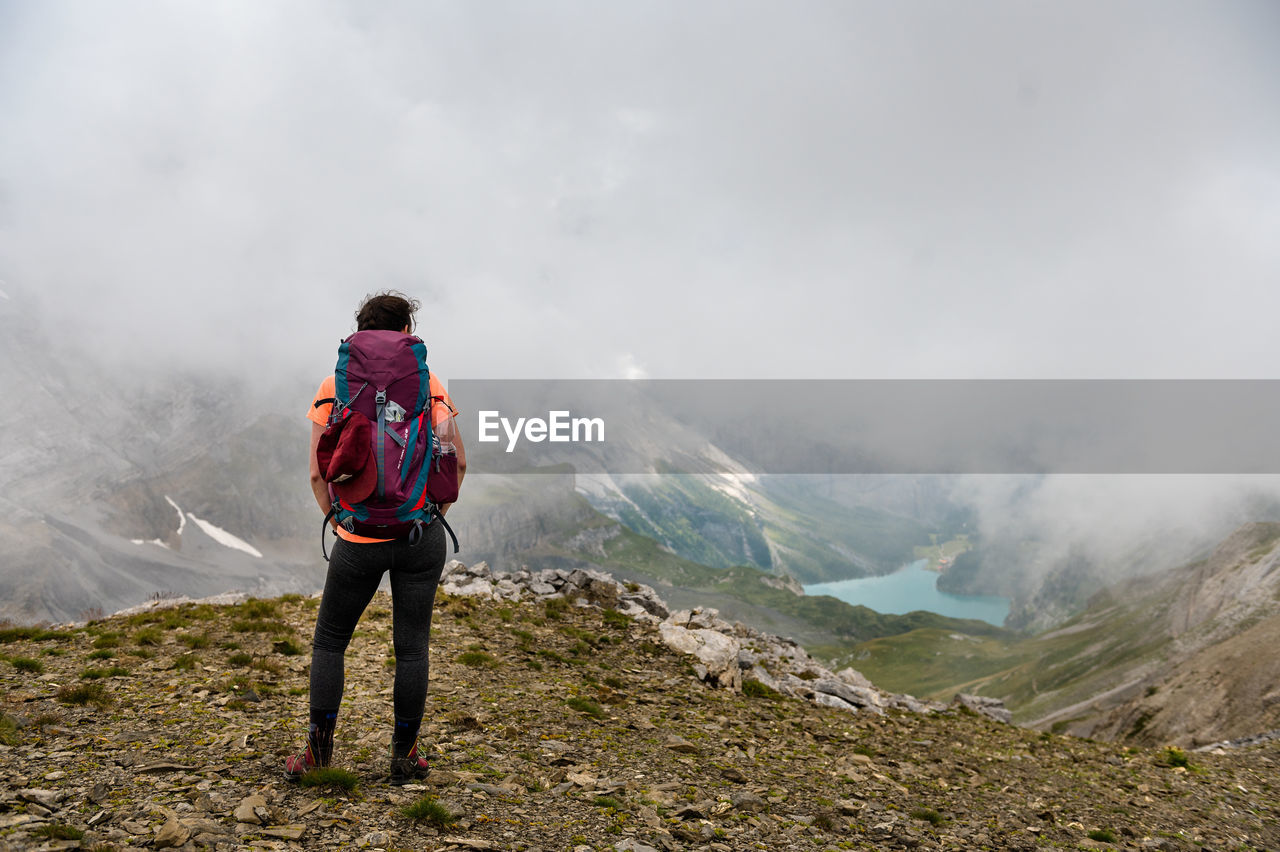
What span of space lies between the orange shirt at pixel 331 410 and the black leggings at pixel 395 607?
9 cm

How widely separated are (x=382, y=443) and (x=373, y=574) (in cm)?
148

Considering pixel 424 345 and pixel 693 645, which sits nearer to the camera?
pixel 424 345

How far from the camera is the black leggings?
7.11 meters

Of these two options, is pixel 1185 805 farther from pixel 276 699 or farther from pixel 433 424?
pixel 276 699

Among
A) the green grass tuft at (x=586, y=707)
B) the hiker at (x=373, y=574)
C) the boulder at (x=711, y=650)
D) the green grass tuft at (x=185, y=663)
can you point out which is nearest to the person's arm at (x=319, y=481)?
the hiker at (x=373, y=574)

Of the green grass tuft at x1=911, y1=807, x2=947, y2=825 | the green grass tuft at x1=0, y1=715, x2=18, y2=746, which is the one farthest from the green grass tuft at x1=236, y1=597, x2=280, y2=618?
the green grass tuft at x1=911, y1=807, x2=947, y2=825

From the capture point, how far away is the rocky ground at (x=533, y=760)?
23.2ft

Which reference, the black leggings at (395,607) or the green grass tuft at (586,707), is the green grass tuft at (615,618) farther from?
the black leggings at (395,607)

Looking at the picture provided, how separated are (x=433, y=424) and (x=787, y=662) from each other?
21300 mm

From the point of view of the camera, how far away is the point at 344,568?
7.11m

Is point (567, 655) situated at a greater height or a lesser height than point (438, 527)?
lesser

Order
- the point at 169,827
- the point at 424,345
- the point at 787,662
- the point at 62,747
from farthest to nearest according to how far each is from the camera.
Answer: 1. the point at 787,662
2. the point at 62,747
3. the point at 424,345
4. the point at 169,827

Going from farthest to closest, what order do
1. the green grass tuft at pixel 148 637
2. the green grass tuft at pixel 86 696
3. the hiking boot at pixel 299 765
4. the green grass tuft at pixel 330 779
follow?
the green grass tuft at pixel 148 637, the green grass tuft at pixel 86 696, the hiking boot at pixel 299 765, the green grass tuft at pixel 330 779

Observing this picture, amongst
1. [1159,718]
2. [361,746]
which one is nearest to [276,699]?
[361,746]
